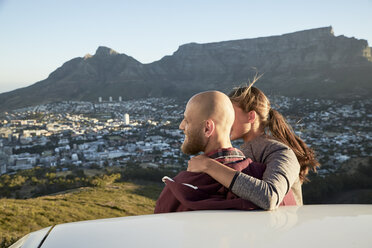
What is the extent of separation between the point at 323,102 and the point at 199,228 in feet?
161

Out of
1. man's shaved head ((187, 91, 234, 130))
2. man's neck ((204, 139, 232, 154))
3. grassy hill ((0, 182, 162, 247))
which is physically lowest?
grassy hill ((0, 182, 162, 247))

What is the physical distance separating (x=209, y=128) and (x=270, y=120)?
2.22 feet

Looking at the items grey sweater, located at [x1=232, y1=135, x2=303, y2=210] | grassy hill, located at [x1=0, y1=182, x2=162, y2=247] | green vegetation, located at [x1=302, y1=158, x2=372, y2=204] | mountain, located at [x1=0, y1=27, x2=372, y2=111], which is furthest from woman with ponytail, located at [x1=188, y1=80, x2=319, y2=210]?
mountain, located at [x1=0, y1=27, x2=372, y2=111]

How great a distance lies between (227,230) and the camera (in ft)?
2.73

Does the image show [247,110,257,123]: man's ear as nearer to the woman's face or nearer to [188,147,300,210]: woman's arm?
the woman's face

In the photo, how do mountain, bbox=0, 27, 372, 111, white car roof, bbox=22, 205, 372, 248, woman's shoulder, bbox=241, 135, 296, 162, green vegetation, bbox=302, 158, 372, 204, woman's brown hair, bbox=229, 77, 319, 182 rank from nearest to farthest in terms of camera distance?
white car roof, bbox=22, 205, 372, 248 < woman's shoulder, bbox=241, 135, 296, 162 < woman's brown hair, bbox=229, 77, 319, 182 < green vegetation, bbox=302, 158, 372, 204 < mountain, bbox=0, 27, 372, 111

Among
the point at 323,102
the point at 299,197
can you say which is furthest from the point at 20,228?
the point at 323,102

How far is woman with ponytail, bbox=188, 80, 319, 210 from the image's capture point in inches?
44.0

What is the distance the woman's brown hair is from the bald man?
0.44 m

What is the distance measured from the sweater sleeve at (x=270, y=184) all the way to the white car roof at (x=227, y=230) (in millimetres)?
64

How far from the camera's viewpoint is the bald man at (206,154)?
3.84 feet

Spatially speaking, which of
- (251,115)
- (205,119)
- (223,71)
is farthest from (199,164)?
(223,71)

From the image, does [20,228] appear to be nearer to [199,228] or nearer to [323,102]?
[199,228]

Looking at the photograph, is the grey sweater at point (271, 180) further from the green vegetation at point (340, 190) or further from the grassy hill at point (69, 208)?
the green vegetation at point (340, 190)
